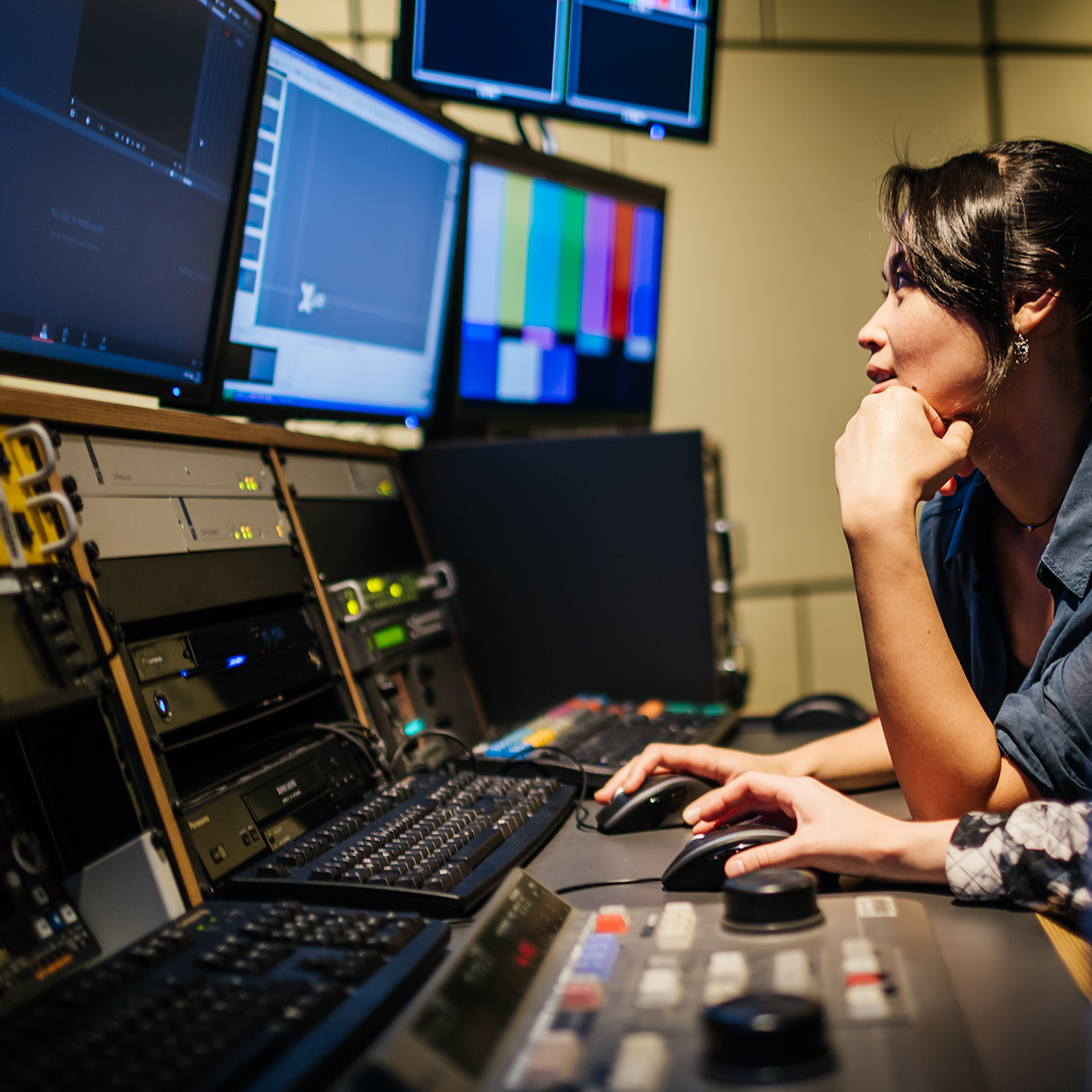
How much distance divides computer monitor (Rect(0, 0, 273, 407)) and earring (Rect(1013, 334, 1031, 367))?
0.89m

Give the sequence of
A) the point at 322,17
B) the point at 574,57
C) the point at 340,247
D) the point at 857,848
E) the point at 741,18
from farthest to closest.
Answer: the point at 741,18 → the point at 322,17 → the point at 574,57 → the point at 340,247 → the point at 857,848

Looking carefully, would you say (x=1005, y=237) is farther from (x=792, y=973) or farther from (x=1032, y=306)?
(x=792, y=973)

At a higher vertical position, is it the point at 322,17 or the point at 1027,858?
the point at 322,17

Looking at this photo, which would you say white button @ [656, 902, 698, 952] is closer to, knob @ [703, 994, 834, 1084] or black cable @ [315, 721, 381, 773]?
knob @ [703, 994, 834, 1084]

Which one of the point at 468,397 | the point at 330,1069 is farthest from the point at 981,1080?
the point at 468,397

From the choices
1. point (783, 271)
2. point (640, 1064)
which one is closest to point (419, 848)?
point (640, 1064)

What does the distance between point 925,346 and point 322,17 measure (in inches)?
72.3

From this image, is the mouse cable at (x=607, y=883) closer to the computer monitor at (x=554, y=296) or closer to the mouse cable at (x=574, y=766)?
the mouse cable at (x=574, y=766)

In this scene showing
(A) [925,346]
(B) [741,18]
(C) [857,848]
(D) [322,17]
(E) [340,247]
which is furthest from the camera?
(B) [741,18]

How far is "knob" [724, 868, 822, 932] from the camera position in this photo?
60 cm

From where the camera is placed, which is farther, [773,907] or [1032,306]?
[1032,306]

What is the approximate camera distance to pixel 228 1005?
49cm

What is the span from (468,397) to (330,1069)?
137cm

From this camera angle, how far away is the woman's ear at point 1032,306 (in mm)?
988
